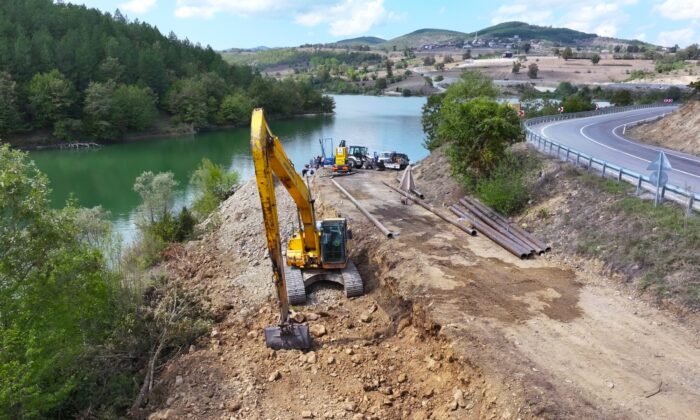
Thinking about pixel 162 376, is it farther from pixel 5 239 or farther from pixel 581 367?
pixel 581 367

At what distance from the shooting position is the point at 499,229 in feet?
60.6

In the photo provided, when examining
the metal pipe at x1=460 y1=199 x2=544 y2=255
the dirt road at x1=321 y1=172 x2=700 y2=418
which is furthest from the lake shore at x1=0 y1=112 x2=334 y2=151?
the dirt road at x1=321 y1=172 x2=700 y2=418

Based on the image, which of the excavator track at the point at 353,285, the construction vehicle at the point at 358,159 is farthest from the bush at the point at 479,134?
the construction vehicle at the point at 358,159

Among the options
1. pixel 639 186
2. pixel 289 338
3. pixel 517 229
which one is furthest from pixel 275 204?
pixel 639 186

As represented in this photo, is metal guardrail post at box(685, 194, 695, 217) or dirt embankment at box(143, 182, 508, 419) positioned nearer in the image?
dirt embankment at box(143, 182, 508, 419)

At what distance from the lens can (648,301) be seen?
12.6 metres

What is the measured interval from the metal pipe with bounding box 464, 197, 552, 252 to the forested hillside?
68.2 m

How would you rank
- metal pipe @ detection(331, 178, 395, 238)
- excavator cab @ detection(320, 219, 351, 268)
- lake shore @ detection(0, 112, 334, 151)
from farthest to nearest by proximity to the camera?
Answer: 1. lake shore @ detection(0, 112, 334, 151)
2. metal pipe @ detection(331, 178, 395, 238)
3. excavator cab @ detection(320, 219, 351, 268)

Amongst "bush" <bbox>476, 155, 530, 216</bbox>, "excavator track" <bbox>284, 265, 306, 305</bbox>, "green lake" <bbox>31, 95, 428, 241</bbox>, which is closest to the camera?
"excavator track" <bbox>284, 265, 306, 305</bbox>

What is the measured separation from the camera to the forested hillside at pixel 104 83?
242 feet

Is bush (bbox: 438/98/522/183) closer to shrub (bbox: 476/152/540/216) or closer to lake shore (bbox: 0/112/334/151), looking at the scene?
shrub (bbox: 476/152/540/216)

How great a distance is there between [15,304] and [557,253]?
14.8 m

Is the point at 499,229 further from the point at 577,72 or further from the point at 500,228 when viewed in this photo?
the point at 577,72

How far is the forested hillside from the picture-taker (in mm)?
73900
